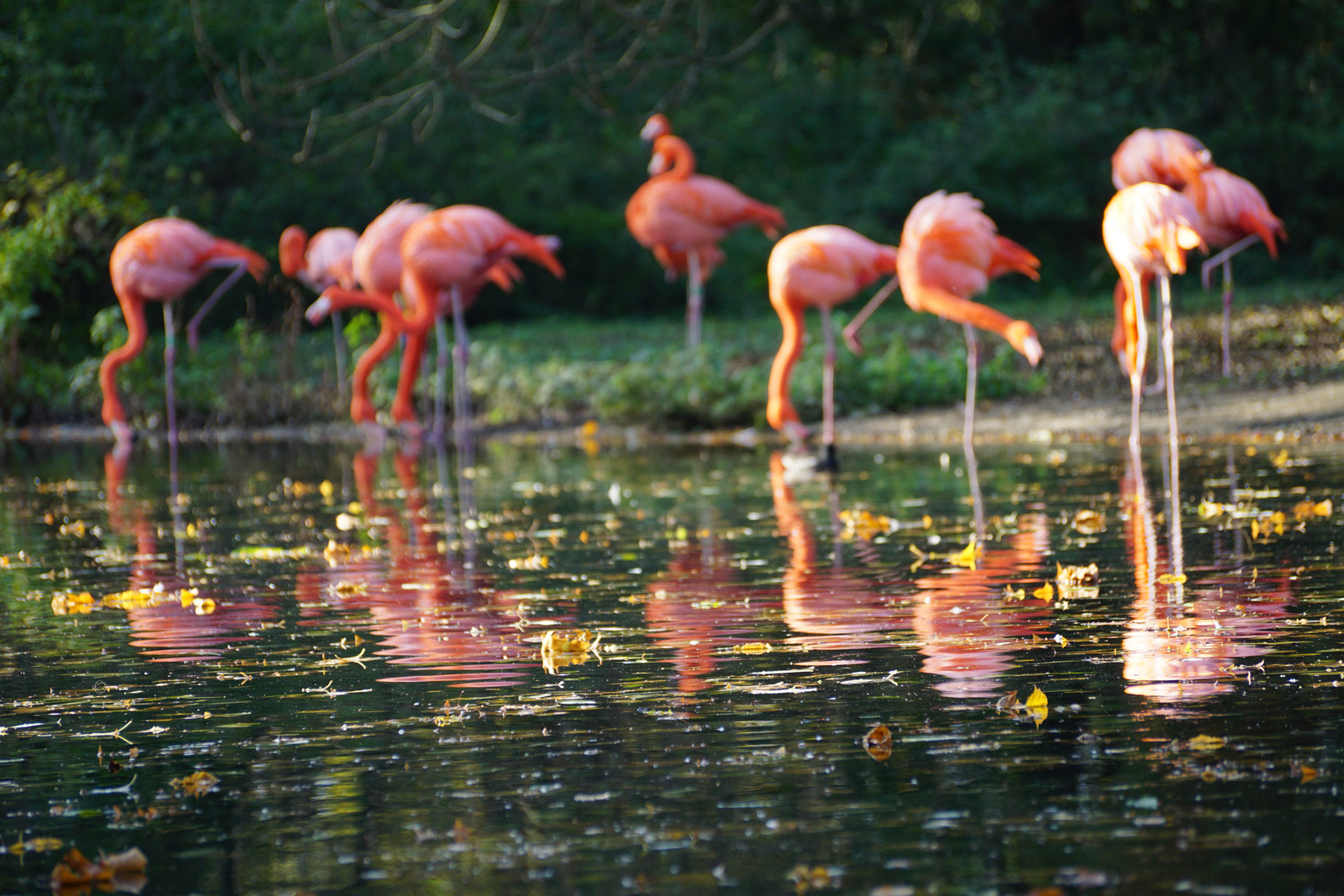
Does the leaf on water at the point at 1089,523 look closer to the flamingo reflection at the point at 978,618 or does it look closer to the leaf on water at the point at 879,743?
the flamingo reflection at the point at 978,618

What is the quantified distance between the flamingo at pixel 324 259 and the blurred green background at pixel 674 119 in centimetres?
258

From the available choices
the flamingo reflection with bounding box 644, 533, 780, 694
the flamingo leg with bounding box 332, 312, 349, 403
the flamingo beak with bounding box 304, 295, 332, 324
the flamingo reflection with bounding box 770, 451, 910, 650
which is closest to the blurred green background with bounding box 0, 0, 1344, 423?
the flamingo leg with bounding box 332, 312, 349, 403

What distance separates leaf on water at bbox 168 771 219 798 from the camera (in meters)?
3.33

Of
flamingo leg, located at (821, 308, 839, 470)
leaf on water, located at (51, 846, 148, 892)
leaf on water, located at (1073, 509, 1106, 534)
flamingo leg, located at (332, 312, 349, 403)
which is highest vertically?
flamingo leg, located at (332, 312, 349, 403)

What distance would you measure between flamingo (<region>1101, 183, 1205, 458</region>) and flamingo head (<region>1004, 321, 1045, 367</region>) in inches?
25.7

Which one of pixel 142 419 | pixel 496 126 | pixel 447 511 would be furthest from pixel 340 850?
pixel 496 126

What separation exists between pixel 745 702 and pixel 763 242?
832 inches

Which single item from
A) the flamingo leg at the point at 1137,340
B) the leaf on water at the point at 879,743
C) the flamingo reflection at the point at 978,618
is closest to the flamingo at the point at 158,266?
the flamingo leg at the point at 1137,340

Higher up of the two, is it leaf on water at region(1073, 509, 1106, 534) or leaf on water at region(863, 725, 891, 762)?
leaf on water at region(1073, 509, 1106, 534)

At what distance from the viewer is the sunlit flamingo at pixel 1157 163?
1243 centimetres

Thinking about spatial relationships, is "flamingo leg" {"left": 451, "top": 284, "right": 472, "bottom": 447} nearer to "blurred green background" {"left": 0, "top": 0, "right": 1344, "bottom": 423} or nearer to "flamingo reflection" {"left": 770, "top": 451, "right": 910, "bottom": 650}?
"blurred green background" {"left": 0, "top": 0, "right": 1344, "bottom": 423}

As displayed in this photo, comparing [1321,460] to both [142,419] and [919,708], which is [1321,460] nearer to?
[919,708]

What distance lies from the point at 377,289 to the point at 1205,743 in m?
11.8

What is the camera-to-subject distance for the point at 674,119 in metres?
24.4
